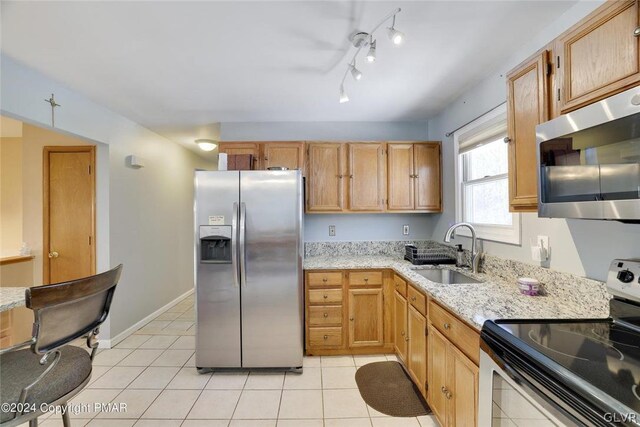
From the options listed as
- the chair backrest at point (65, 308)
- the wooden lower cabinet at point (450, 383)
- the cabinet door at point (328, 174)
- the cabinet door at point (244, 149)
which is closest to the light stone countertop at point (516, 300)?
the wooden lower cabinet at point (450, 383)

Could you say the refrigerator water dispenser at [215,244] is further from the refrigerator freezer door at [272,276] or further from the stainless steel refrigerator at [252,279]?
the refrigerator freezer door at [272,276]

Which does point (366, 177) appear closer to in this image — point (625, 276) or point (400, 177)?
point (400, 177)

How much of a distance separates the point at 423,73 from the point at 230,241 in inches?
84.1

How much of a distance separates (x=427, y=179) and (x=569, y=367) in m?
2.38

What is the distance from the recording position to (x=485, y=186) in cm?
237

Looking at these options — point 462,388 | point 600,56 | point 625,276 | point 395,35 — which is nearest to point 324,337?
point 462,388

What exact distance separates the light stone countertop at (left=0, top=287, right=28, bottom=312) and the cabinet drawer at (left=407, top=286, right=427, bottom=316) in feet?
7.43

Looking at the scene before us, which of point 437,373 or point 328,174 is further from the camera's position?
point 328,174

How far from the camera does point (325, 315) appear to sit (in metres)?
2.59

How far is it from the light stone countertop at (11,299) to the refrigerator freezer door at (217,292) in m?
1.05

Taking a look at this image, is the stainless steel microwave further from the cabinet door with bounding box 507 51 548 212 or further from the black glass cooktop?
the black glass cooktop

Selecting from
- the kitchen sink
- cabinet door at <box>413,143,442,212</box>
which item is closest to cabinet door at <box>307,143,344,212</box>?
cabinet door at <box>413,143,442,212</box>

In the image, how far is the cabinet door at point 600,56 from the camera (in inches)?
38.5

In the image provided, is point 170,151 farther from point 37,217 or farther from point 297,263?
point 297,263
